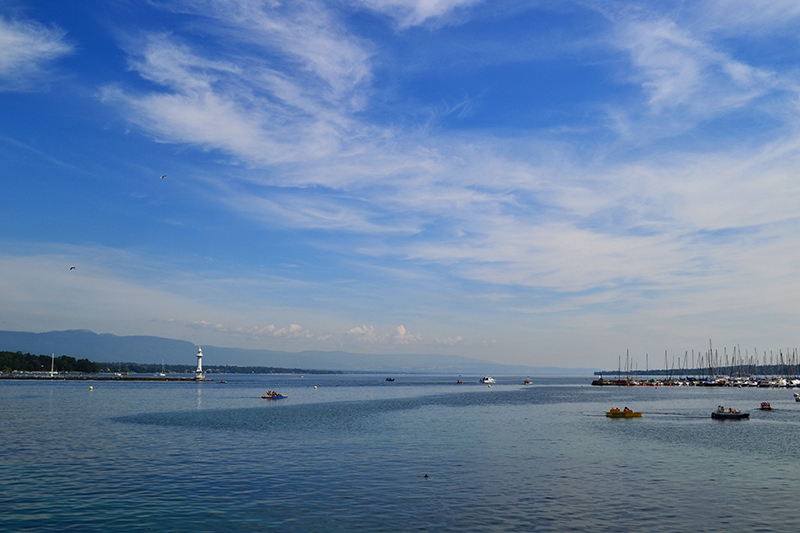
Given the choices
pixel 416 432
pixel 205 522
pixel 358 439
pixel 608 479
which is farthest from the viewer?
pixel 416 432

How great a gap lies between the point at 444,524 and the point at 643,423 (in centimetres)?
6720

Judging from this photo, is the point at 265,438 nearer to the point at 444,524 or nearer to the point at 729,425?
the point at 444,524

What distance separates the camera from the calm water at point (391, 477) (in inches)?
1201

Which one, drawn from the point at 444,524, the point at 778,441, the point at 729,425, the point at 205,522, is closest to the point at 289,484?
the point at 205,522

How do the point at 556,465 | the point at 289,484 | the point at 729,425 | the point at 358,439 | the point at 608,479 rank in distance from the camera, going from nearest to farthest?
the point at 289,484, the point at 608,479, the point at 556,465, the point at 358,439, the point at 729,425

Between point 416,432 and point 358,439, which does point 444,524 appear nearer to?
point 358,439

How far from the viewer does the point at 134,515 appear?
101 feet

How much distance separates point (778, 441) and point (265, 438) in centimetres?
5972

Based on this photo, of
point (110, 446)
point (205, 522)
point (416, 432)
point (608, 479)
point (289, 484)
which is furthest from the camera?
point (416, 432)

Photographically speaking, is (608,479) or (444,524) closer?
(444,524)

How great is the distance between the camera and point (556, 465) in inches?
1852

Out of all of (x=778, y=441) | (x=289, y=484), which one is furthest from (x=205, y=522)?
(x=778, y=441)

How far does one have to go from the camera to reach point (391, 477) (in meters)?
41.5

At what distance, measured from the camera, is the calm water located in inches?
1201
